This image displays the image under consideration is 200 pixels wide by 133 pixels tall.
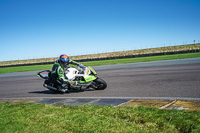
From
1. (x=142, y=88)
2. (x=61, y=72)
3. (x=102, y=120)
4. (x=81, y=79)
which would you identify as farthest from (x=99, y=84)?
(x=102, y=120)

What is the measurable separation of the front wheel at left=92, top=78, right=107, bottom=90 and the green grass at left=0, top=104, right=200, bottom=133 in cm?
332

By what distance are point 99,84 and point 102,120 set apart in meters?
4.55

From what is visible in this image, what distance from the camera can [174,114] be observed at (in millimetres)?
4039

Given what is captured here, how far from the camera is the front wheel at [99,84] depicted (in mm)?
8477

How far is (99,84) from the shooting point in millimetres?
8578

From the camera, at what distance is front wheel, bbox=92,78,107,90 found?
8.48 m

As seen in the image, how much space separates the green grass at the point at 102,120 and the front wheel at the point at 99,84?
332cm

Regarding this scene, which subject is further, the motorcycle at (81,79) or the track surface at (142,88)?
the motorcycle at (81,79)

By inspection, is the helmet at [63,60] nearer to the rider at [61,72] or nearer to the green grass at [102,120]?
the rider at [61,72]

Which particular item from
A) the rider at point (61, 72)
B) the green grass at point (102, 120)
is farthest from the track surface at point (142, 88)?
the green grass at point (102, 120)

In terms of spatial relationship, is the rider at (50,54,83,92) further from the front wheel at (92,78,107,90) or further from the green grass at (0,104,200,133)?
the green grass at (0,104,200,133)

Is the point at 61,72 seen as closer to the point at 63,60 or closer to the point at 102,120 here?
the point at 63,60

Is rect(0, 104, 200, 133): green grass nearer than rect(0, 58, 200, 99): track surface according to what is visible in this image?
Yes

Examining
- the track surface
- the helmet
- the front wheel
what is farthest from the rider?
the front wheel
